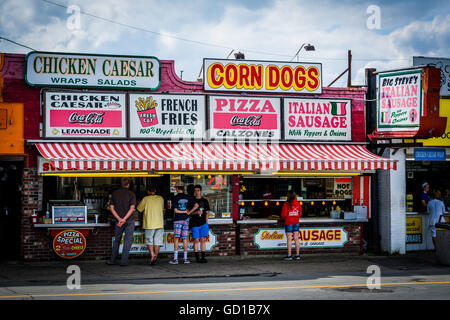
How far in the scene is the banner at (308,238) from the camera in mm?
14820

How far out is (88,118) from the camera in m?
14.0

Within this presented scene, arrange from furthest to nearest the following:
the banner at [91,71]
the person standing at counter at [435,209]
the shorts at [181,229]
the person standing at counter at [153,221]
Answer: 1. the person standing at counter at [435,209]
2. the banner at [91,71]
3. the shorts at [181,229]
4. the person standing at counter at [153,221]

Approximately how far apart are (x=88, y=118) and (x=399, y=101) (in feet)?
27.8

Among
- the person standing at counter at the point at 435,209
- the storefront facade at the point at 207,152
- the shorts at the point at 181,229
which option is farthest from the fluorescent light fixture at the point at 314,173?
the shorts at the point at 181,229

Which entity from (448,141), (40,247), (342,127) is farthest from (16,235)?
(448,141)

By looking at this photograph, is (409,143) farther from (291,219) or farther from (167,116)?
(167,116)

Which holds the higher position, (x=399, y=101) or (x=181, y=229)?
(x=399, y=101)

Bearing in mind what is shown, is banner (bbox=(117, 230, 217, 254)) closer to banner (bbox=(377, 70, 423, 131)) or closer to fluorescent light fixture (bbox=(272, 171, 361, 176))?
fluorescent light fixture (bbox=(272, 171, 361, 176))

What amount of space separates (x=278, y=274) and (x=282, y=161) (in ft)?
10.4

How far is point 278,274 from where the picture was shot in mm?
11867

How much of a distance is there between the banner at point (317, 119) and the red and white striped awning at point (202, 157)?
1.42 ft

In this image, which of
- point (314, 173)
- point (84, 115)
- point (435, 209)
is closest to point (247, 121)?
point (314, 173)

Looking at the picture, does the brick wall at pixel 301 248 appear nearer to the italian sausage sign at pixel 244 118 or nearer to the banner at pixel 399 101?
the italian sausage sign at pixel 244 118
